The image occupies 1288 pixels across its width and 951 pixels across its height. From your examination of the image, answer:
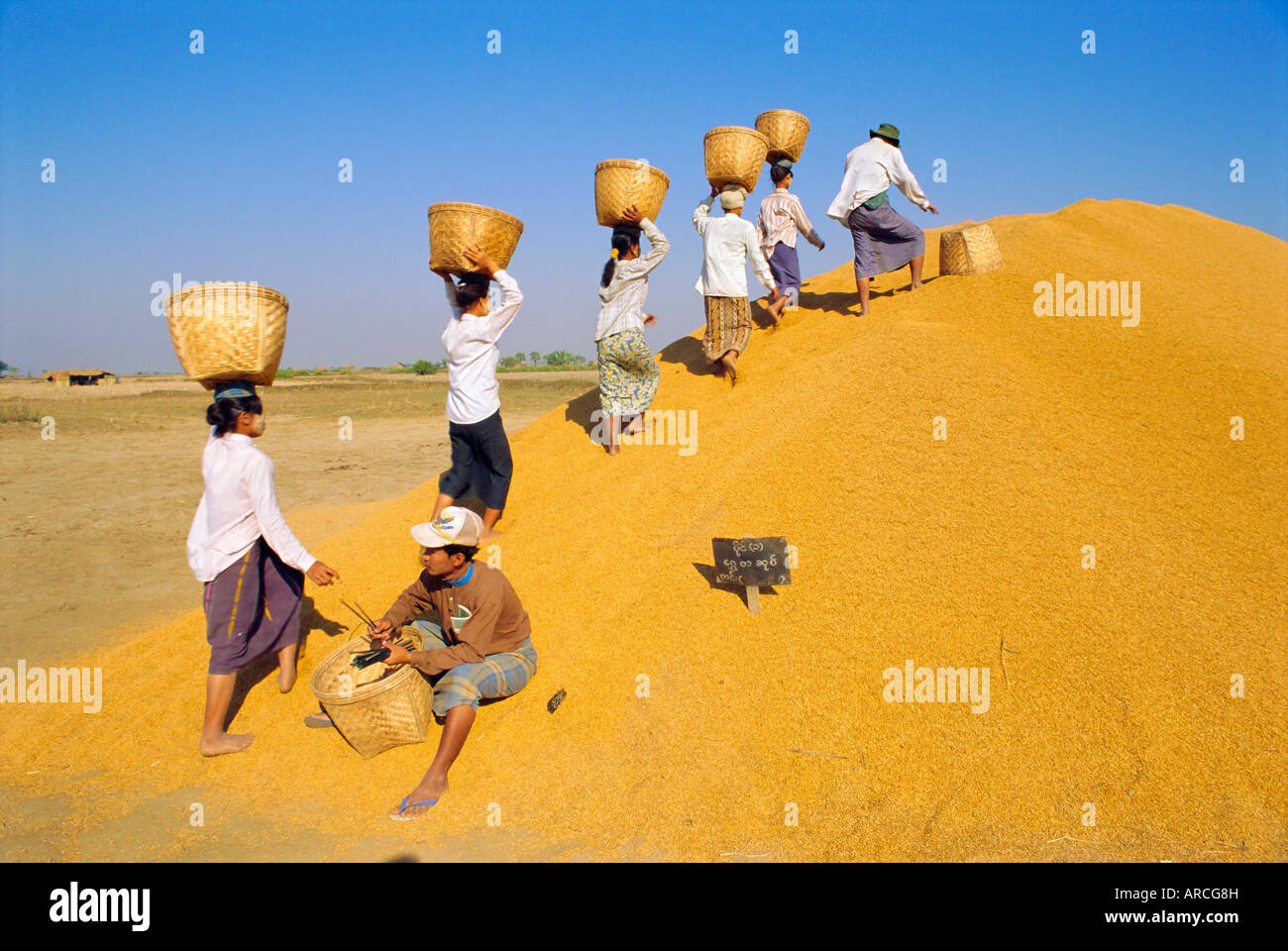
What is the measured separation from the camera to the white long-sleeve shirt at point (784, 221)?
22.0ft

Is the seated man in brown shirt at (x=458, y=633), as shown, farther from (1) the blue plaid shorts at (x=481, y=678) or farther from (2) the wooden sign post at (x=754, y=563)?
(2) the wooden sign post at (x=754, y=563)

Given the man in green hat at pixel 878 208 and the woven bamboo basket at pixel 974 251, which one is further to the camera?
the woven bamboo basket at pixel 974 251

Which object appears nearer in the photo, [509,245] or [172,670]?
[172,670]

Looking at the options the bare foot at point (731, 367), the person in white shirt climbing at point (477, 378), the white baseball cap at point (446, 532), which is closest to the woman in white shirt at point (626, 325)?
the bare foot at point (731, 367)

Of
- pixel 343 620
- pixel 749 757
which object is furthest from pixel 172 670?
pixel 749 757

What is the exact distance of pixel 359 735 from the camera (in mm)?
3303

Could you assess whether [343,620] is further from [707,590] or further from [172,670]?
[707,590]

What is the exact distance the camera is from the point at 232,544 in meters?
3.44

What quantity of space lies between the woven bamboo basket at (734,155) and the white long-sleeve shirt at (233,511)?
436cm

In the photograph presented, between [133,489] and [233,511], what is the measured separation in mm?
7882

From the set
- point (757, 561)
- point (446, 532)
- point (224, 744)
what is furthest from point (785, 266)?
point (224, 744)

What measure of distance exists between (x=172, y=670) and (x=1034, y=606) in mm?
4818

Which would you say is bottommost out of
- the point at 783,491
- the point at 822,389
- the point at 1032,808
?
the point at 1032,808

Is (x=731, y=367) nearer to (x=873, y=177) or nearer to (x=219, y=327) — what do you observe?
(x=873, y=177)
